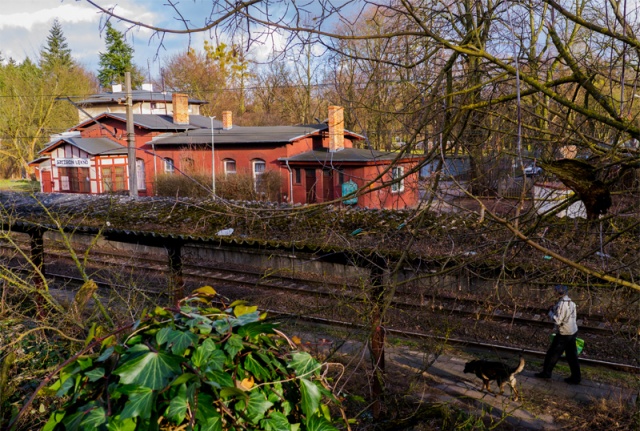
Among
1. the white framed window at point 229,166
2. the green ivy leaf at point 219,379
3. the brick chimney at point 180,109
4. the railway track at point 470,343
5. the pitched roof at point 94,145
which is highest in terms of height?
the brick chimney at point 180,109

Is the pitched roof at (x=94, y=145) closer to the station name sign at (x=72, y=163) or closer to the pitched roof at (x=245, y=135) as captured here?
the station name sign at (x=72, y=163)

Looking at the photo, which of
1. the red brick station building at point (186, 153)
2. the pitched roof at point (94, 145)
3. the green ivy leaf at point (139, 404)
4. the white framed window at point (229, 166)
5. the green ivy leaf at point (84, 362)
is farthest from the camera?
the pitched roof at point (94, 145)

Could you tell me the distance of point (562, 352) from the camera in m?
8.85

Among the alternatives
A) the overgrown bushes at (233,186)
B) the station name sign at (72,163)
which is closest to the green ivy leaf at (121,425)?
the overgrown bushes at (233,186)

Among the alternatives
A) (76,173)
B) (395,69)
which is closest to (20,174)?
(76,173)

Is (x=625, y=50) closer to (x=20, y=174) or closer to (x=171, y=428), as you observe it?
(x=171, y=428)

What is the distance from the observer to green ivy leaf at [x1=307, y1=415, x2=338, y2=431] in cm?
219

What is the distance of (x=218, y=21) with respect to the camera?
3711 mm

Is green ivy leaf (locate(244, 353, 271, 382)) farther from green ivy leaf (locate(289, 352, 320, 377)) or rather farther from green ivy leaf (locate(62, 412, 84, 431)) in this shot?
green ivy leaf (locate(62, 412, 84, 431))

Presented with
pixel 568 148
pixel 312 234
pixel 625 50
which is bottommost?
pixel 312 234

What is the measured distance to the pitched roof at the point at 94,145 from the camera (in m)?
39.2

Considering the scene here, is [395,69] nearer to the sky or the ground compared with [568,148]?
nearer to the sky

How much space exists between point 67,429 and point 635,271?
12.7 ft

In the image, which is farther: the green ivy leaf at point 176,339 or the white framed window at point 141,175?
the white framed window at point 141,175
